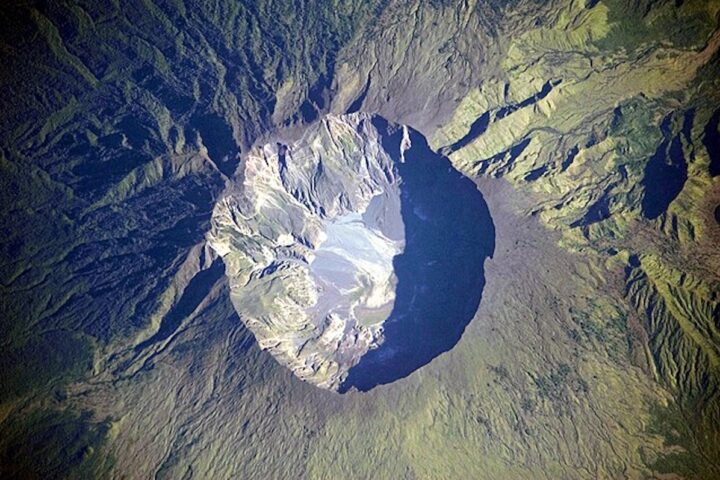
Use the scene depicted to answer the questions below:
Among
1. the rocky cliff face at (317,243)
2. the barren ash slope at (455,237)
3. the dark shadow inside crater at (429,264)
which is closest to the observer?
the barren ash slope at (455,237)

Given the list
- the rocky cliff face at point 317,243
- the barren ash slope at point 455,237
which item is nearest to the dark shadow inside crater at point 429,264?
the barren ash slope at point 455,237

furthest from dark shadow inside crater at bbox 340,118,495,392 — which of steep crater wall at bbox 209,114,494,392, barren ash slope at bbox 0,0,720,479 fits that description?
barren ash slope at bbox 0,0,720,479

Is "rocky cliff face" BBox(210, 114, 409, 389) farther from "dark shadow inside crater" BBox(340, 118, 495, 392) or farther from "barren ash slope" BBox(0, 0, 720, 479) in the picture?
"dark shadow inside crater" BBox(340, 118, 495, 392)

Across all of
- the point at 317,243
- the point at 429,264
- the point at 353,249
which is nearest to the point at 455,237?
the point at 429,264

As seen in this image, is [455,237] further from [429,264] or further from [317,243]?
[317,243]

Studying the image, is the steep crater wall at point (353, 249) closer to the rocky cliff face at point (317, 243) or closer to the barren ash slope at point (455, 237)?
the rocky cliff face at point (317, 243)

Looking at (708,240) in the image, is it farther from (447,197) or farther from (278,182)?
(278,182)

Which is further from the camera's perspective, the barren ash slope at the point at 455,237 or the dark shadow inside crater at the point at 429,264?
the dark shadow inside crater at the point at 429,264
